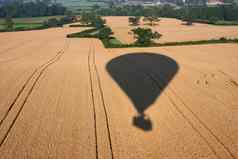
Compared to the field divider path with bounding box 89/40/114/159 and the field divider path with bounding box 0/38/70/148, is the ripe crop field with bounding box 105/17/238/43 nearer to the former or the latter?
the field divider path with bounding box 0/38/70/148

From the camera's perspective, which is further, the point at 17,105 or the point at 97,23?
the point at 97,23

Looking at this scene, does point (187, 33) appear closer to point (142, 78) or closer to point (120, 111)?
point (142, 78)

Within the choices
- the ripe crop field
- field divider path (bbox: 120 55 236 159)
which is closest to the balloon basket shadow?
field divider path (bbox: 120 55 236 159)

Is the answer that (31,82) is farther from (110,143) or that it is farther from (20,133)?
(110,143)

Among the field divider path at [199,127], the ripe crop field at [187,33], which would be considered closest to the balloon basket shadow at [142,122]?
the field divider path at [199,127]

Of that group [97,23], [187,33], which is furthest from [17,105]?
[97,23]

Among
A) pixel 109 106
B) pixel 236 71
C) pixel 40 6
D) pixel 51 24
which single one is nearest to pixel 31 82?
pixel 109 106

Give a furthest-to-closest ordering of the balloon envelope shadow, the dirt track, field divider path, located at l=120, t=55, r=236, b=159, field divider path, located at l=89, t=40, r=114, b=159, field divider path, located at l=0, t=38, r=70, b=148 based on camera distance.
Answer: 1. the balloon envelope shadow
2. field divider path, located at l=0, t=38, r=70, b=148
3. the dirt track
4. field divider path, located at l=89, t=40, r=114, b=159
5. field divider path, located at l=120, t=55, r=236, b=159
